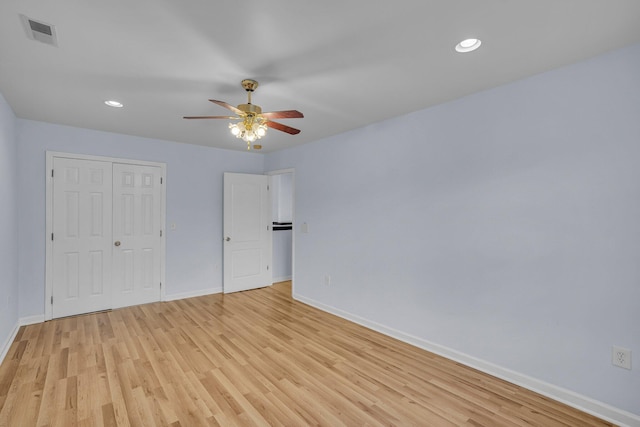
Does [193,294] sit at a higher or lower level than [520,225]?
lower

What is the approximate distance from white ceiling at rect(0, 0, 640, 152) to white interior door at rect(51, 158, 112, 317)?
3.63 feet

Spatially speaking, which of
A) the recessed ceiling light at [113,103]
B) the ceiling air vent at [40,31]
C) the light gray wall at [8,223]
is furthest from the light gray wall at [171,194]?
the ceiling air vent at [40,31]

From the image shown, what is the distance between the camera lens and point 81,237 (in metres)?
3.96

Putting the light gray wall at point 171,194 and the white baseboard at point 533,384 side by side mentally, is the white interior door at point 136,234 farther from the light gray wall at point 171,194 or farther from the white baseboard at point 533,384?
the white baseboard at point 533,384

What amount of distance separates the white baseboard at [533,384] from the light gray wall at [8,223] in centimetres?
388

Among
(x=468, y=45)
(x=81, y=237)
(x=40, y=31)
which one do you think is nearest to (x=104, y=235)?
(x=81, y=237)

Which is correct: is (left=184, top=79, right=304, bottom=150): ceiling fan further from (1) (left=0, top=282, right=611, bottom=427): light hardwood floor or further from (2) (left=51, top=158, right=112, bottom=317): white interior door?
(2) (left=51, top=158, right=112, bottom=317): white interior door

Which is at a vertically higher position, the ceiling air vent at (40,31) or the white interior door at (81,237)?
the ceiling air vent at (40,31)

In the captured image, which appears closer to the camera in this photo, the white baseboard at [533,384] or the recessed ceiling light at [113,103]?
the white baseboard at [533,384]

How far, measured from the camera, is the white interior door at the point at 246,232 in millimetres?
5102

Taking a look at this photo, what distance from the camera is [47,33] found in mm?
1816

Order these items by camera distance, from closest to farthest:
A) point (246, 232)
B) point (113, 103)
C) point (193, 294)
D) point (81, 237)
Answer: point (113, 103) < point (81, 237) < point (193, 294) < point (246, 232)

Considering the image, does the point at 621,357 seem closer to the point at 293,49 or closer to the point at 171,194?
the point at 293,49

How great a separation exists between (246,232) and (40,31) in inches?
149
